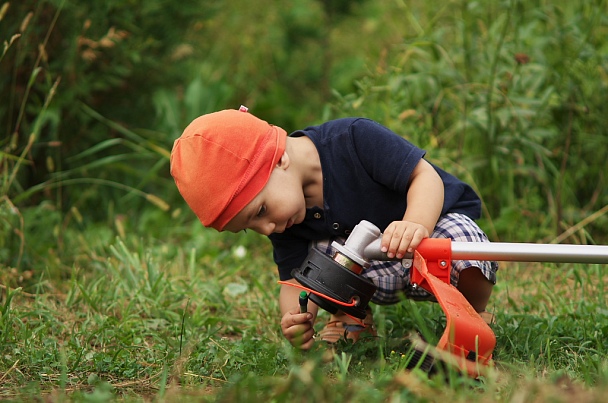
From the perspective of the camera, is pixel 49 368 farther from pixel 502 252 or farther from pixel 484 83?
pixel 484 83

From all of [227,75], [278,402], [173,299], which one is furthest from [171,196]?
[278,402]

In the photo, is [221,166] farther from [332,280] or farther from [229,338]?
[229,338]

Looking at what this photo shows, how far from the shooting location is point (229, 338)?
2824 millimetres

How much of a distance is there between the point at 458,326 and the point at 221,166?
84 centimetres

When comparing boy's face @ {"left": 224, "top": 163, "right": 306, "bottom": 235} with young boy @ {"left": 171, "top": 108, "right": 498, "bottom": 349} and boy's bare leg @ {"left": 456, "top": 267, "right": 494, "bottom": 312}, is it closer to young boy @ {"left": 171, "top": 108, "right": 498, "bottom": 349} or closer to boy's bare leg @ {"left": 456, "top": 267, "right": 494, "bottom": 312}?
young boy @ {"left": 171, "top": 108, "right": 498, "bottom": 349}

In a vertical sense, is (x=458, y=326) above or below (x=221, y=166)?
below

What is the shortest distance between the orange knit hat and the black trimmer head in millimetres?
288

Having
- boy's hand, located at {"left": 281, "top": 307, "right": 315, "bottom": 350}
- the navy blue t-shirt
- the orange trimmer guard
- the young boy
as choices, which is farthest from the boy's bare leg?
boy's hand, located at {"left": 281, "top": 307, "right": 315, "bottom": 350}

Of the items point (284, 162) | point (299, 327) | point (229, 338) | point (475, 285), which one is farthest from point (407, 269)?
point (229, 338)

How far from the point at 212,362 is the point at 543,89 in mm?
2376

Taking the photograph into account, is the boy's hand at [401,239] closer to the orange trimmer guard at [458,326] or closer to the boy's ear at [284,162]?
the orange trimmer guard at [458,326]

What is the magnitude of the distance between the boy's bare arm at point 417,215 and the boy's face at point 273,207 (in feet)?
1.09

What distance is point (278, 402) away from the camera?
1.53 m

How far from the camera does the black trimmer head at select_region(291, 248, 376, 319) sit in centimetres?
222
